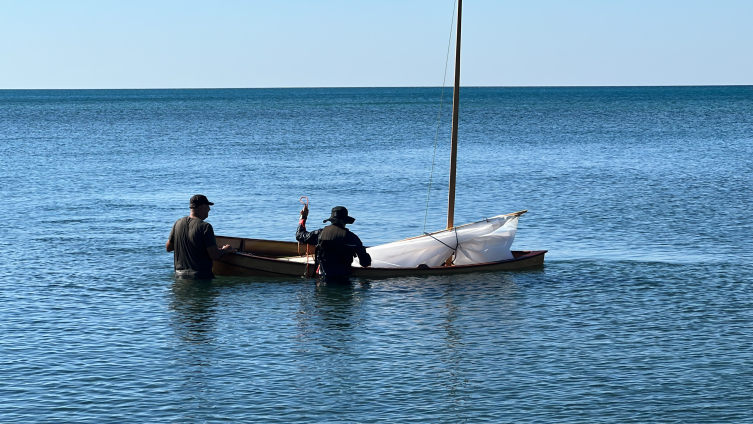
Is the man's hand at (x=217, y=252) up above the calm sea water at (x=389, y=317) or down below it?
above

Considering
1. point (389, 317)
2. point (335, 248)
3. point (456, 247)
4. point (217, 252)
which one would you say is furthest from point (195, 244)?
point (456, 247)

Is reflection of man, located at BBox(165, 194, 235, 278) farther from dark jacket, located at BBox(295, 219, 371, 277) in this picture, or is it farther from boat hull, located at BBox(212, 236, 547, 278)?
dark jacket, located at BBox(295, 219, 371, 277)

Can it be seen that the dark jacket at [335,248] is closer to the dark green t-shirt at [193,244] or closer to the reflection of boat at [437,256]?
the reflection of boat at [437,256]

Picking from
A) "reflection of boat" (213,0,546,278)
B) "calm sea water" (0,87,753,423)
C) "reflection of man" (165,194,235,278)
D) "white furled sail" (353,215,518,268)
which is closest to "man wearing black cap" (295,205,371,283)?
"calm sea water" (0,87,753,423)

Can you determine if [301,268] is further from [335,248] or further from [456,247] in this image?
[456,247]

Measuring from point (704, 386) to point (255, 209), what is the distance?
2257 centimetres

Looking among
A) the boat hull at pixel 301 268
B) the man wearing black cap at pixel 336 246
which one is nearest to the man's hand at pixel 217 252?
the boat hull at pixel 301 268

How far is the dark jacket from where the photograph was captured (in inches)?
768

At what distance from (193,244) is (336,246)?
288cm

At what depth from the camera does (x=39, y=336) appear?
1595cm

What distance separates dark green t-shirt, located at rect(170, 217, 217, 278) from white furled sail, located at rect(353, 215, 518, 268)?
11.6ft

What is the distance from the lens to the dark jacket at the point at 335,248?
768 inches

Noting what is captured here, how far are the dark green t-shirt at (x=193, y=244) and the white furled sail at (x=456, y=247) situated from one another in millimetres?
3548

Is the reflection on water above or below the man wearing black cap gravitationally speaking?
below
